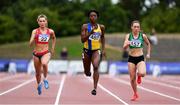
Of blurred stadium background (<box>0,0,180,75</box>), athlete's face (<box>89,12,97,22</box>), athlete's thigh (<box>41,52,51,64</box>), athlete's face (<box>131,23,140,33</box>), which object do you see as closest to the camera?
athlete's face (<box>89,12,97,22</box>)

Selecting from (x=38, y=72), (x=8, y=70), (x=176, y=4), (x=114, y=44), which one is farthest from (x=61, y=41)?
(x=38, y=72)

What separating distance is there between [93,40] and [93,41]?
47 mm

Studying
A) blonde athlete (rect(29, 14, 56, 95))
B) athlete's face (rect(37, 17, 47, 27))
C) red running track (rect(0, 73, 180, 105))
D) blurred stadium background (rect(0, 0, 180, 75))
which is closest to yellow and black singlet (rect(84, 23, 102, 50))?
blonde athlete (rect(29, 14, 56, 95))

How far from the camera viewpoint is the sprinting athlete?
15422 mm

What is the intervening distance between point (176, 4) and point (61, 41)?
3337cm

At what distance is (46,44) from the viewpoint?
53.4ft

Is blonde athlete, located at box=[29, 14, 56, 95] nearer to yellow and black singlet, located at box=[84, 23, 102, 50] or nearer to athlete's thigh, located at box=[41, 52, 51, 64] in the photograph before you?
athlete's thigh, located at box=[41, 52, 51, 64]

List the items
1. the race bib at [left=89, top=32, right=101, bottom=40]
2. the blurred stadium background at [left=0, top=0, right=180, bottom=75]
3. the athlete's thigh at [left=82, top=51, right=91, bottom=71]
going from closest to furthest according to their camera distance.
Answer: the race bib at [left=89, top=32, right=101, bottom=40], the athlete's thigh at [left=82, top=51, right=91, bottom=71], the blurred stadium background at [left=0, top=0, right=180, bottom=75]

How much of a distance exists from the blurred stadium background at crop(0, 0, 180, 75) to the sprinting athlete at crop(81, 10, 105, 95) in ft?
134

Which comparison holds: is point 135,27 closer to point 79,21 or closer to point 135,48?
point 135,48

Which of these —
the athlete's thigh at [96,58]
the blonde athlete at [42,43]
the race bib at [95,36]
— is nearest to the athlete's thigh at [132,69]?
the athlete's thigh at [96,58]

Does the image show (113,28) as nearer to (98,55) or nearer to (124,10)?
(124,10)

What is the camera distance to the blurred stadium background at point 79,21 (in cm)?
6284

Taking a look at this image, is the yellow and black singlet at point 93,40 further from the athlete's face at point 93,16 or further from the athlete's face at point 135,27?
the athlete's face at point 135,27
